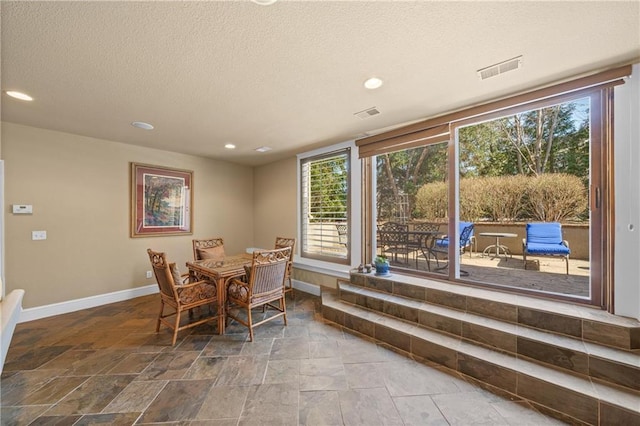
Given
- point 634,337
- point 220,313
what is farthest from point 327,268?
point 634,337

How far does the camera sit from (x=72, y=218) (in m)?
3.37

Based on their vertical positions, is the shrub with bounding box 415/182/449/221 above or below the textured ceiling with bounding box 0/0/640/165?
below

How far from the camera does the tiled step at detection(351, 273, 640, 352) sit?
180 centimetres

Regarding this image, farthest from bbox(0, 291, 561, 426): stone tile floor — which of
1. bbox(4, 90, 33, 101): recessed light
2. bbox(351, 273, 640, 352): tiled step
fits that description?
bbox(4, 90, 33, 101): recessed light

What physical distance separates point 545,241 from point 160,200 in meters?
6.25

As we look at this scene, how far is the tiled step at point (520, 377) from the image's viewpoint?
4.98 feet

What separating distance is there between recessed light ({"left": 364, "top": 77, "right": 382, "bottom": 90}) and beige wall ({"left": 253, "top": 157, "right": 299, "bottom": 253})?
267 centimetres

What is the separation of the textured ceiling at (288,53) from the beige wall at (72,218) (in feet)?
1.96

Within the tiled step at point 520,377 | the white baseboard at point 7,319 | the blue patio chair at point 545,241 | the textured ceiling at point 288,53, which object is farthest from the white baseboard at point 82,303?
the blue patio chair at point 545,241

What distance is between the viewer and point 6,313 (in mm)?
1519

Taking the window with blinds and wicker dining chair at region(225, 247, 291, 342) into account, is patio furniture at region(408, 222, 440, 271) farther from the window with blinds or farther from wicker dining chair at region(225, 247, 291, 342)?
wicker dining chair at region(225, 247, 291, 342)

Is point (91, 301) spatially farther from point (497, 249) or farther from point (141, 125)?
point (497, 249)

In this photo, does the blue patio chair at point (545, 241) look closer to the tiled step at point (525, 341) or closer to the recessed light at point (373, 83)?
the tiled step at point (525, 341)

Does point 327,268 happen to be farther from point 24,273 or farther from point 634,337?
point 24,273
